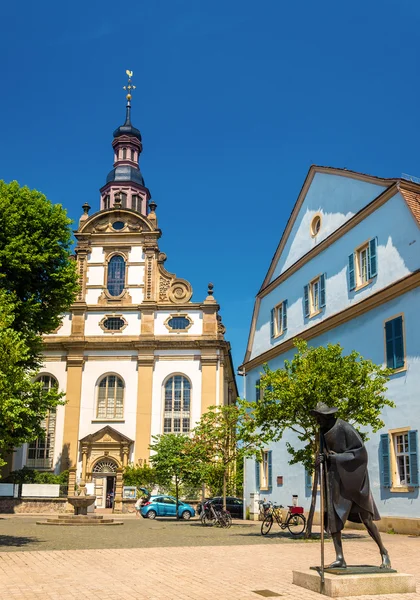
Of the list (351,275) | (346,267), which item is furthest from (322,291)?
(351,275)

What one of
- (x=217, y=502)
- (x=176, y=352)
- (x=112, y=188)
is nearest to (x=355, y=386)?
(x=217, y=502)

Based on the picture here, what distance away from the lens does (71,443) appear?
46031mm

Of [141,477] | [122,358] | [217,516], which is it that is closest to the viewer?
[217,516]

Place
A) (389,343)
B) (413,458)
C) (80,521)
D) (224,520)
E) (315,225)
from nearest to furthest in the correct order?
(413,458), (389,343), (224,520), (315,225), (80,521)

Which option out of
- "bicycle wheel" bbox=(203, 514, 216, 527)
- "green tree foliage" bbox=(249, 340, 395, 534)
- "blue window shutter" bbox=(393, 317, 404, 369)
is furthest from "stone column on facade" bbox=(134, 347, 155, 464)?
"blue window shutter" bbox=(393, 317, 404, 369)

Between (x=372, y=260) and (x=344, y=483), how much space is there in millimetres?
14009

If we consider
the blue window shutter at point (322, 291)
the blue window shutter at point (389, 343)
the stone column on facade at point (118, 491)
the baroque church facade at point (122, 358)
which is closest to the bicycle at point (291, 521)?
the blue window shutter at point (389, 343)

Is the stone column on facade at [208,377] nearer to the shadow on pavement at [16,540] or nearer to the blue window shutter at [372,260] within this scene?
the blue window shutter at [372,260]

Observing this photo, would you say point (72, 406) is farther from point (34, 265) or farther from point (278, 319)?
point (278, 319)

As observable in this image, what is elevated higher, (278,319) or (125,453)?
(278,319)

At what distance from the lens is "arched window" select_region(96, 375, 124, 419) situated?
4694 cm

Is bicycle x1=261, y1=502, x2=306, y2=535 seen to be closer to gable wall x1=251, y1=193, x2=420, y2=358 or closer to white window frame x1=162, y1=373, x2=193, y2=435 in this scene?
gable wall x1=251, y1=193, x2=420, y2=358

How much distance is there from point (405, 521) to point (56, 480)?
29.5m

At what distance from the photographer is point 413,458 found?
19.3 m
